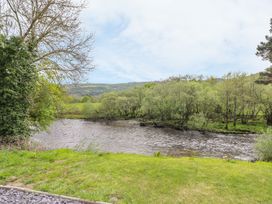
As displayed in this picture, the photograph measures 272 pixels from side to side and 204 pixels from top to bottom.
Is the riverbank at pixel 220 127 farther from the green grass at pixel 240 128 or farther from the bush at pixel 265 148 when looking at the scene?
the bush at pixel 265 148

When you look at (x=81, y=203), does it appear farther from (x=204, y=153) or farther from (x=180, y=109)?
(x=180, y=109)

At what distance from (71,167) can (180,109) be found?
45505 millimetres

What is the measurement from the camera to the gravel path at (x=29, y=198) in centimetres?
544

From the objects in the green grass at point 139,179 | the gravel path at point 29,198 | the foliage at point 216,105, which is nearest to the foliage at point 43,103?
the green grass at point 139,179

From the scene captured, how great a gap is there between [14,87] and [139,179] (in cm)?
888

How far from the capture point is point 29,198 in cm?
562

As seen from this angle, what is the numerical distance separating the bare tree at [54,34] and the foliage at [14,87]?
166 cm

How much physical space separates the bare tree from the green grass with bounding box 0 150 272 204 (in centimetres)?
750

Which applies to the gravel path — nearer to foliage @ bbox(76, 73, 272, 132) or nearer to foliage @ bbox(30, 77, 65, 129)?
foliage @ bbox(30, 77, 65, 129)

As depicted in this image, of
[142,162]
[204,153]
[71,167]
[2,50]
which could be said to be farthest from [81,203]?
[204,153]

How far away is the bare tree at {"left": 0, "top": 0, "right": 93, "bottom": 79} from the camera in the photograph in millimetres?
14484

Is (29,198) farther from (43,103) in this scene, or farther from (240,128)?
(240,128)

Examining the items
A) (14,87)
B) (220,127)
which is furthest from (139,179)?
(220,127)

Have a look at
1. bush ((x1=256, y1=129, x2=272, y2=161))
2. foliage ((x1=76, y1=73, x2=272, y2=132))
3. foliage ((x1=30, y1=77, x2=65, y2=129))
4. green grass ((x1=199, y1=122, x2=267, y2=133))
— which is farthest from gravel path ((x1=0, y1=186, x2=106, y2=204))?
foliage ((x1=76, y1=73, x2=272, y2=132))
